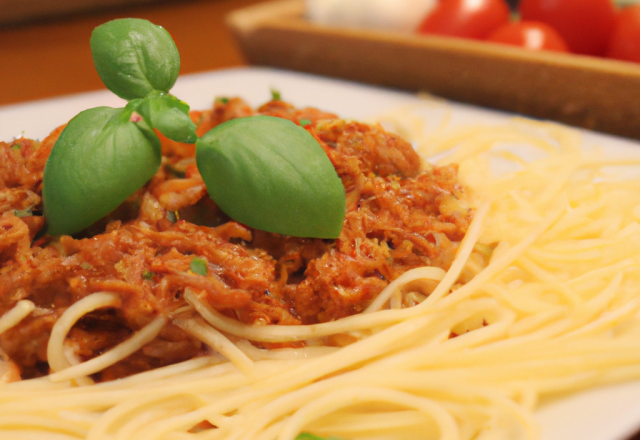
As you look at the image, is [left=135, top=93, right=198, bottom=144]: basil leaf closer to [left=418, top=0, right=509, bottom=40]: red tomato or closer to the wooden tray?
the wooden tray

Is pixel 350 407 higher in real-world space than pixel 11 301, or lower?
lower

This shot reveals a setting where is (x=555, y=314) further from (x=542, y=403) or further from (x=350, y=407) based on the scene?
(x=350, y=407)

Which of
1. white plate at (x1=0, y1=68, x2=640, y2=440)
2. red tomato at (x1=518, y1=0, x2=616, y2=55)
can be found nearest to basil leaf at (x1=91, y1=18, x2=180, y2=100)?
white plate at (x1=0, y1=68, x2=640, y2=440)

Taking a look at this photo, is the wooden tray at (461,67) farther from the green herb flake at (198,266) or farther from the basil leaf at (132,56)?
the green herb flake at (198,266)

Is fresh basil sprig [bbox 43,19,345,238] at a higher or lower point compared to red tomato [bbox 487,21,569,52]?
lower

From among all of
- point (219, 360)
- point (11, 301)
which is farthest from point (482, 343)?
point (11, 301)

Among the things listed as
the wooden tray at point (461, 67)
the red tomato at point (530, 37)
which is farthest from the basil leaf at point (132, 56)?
the red tomato at point (530, 37)
